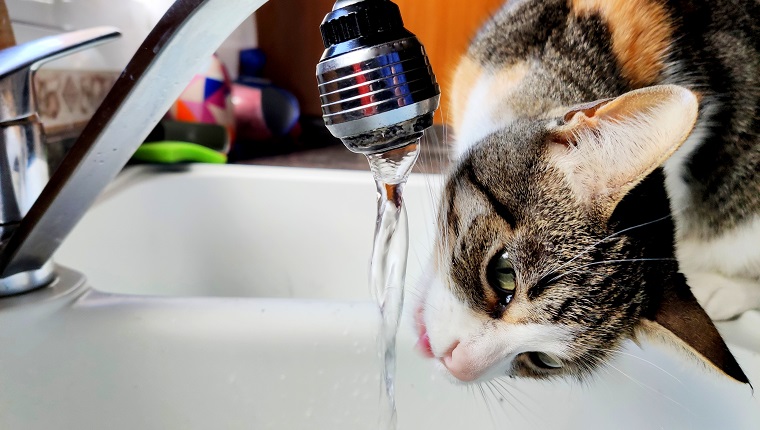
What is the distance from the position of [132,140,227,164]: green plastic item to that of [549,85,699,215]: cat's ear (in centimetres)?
66

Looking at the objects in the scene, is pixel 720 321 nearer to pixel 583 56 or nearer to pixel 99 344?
pixel 583 56

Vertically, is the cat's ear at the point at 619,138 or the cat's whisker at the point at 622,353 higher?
the cat's ear at the point at 619,138

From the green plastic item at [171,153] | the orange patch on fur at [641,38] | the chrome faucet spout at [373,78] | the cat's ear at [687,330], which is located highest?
the chrome faucet spout at [373,78]

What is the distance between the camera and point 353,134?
339mm

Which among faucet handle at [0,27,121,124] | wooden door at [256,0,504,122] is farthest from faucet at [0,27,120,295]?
wooden door at [256,0,504,122]

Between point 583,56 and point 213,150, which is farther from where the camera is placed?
point 213,150

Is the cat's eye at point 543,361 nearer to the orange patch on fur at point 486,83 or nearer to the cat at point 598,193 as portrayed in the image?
the cat at point 598,193

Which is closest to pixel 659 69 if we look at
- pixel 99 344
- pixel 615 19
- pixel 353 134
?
pixel 615 19

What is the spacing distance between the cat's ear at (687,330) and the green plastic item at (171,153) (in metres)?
0.76

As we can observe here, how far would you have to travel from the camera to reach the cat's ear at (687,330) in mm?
477

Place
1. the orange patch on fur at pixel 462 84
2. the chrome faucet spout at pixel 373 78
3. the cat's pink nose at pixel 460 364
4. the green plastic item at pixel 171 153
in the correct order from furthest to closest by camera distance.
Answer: the green plastic item at pixel 171 153
the orange patch on fur at pixel 462 84
the cat's pink nose at pixel 460 364
the chrome faucet spout at pixel 373 78

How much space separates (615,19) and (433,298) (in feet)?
1.32

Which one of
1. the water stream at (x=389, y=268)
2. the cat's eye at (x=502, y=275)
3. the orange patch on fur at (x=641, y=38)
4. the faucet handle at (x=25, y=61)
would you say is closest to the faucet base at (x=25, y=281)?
the faucet handle at (x=25, y=61)

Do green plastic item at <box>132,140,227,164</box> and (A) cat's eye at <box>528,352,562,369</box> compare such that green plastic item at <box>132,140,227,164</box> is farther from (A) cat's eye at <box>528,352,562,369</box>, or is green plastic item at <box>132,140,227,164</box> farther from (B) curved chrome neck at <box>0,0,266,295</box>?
(A) cat's eye at <box>528,352,562,369</box>
